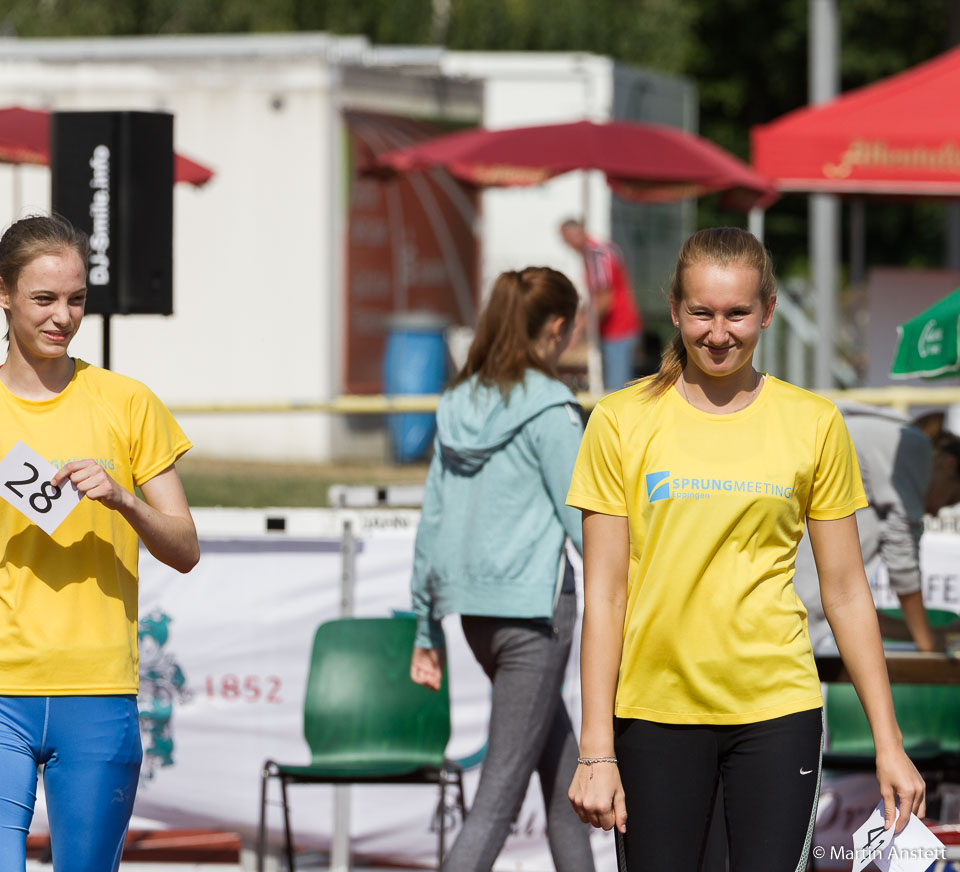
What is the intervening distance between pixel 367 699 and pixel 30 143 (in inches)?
196

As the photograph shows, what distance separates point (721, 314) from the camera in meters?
3.43

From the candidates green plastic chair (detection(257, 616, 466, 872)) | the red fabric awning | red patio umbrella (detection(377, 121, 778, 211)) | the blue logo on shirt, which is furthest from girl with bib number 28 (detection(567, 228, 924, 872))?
red patio umbrella (detection(377, 121, 778, 211))

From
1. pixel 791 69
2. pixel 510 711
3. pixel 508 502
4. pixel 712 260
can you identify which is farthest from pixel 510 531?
pixel 791 69

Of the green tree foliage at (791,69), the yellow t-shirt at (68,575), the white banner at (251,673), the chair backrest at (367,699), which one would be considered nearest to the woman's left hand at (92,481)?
the yellow t-shirt at (68,575)

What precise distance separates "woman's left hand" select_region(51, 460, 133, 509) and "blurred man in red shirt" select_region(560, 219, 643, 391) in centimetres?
1068

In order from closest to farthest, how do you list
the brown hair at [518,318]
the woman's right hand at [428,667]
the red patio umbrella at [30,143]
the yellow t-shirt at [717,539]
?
1. the yellow t-shirt at [717,539]
2. the brown hair at [518,318]
3. the woman's right hand at [428,667]
4. the red patio umbrella at [30,143]

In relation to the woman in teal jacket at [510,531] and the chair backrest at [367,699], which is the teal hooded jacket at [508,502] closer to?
the woman in teal jacket at [510,531]

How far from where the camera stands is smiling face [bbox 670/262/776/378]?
3428mm

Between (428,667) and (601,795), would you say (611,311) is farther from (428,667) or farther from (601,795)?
(601,795)

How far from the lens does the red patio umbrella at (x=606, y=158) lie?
11.3 meters

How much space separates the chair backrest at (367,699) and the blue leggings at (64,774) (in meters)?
2.39

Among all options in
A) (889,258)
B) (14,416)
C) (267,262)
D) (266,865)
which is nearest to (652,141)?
(267,262)

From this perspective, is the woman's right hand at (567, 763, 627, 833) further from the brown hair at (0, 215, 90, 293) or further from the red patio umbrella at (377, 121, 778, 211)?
the red patio umbrella at (377, 121, 778, 211)

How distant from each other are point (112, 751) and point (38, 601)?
35 cm
